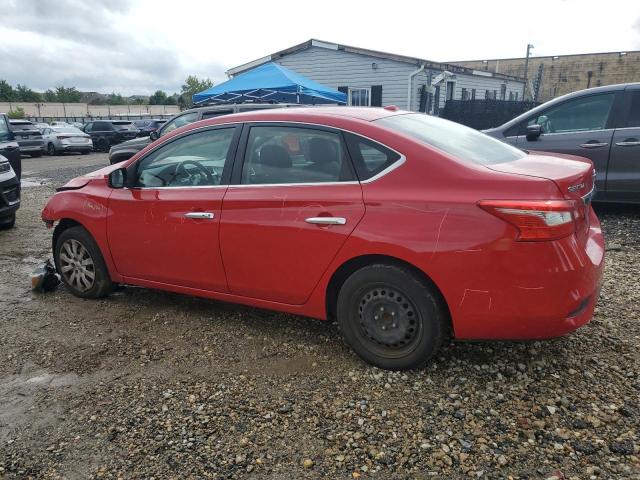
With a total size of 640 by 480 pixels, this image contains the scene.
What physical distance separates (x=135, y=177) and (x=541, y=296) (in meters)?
3.09

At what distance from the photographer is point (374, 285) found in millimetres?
2932

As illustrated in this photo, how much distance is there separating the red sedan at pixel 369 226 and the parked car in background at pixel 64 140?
2053 cm

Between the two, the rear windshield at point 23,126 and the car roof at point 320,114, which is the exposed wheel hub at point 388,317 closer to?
the car roof at point 320,114

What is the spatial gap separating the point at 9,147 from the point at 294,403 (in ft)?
25.9

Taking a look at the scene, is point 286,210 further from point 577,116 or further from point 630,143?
point 577,116

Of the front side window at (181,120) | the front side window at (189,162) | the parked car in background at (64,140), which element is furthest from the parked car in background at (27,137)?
the front side window at (189,162)

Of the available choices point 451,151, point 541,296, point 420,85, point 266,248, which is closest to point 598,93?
point 451,151

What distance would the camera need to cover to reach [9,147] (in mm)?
8281

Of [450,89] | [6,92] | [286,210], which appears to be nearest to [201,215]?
[286,210]

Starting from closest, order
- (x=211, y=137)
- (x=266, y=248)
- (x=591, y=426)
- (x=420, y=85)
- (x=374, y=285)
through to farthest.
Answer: (x=591, y=426), (x=374, y=285), (x=266, y=248), (x=211, y=137), (x=420, y=85)

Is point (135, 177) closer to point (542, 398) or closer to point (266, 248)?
point (266, 248)

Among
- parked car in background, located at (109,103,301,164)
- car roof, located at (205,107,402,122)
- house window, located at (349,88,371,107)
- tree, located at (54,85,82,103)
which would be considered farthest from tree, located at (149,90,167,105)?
car roof, located at (205,107,402,122)

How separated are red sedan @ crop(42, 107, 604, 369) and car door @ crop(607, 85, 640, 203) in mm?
3249

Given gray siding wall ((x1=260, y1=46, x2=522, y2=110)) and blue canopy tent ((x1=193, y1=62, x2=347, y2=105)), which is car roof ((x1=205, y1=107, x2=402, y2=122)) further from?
gray siding wall ((x1=260, y1=46, x2=522, y2=110))
